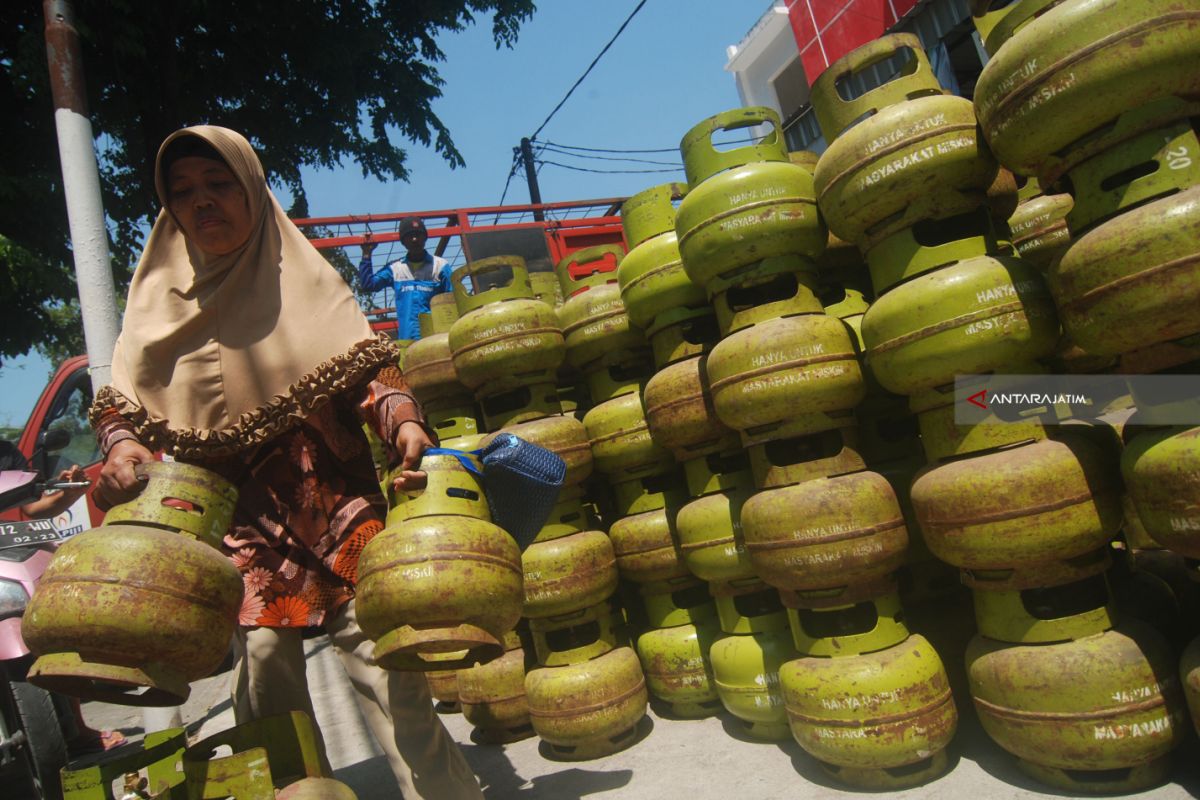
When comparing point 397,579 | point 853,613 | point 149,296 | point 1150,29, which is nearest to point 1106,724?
point 853,613

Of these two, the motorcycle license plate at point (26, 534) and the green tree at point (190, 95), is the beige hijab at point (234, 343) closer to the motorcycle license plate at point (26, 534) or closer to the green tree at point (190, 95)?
the motorcycle license plate at point (26, 534)

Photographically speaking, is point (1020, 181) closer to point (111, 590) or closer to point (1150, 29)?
point (1150, 29)

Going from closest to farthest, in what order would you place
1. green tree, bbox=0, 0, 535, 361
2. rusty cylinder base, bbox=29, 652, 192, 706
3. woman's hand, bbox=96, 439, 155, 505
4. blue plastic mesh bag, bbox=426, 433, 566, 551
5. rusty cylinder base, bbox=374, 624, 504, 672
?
rusty cylinder base, bbox=29, 652, 192, 706, rusty cylinder base, bbox=374, 624, 504, 672, woman's hand, bbox=96, 439, 155, 505, blue plastic mesh bag, bbox=426, 433, 566, 551, green tree, bbox=0, 0, 535, 361

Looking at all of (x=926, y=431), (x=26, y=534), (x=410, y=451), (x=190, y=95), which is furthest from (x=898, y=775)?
(x=190, y=95)

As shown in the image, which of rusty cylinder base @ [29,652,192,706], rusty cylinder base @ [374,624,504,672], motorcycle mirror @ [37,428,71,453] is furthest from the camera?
motorcycle mirror @ [37,428,71,453]

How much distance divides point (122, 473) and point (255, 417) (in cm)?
37

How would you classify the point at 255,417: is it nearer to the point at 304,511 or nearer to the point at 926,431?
the point at 304,511

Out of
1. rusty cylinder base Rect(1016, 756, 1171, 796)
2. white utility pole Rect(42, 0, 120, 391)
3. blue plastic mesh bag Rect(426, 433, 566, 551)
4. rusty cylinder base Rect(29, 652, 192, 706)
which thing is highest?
white utility pole Rect(42, 0, 120, 391)

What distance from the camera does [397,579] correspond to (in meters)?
1.85

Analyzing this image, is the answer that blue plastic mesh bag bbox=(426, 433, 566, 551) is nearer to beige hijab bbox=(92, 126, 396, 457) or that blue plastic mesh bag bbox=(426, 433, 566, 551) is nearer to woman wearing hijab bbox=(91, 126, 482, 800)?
woman wearing hijab bbox=(91, 126, 482, 800)

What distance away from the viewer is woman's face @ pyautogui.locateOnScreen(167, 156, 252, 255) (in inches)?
92.2

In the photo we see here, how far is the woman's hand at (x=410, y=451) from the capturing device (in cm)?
211

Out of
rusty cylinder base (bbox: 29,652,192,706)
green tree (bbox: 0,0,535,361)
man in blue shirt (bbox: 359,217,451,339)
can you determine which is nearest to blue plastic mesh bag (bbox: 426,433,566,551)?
rusty cylinder base (bbox: 29,652,192,706)

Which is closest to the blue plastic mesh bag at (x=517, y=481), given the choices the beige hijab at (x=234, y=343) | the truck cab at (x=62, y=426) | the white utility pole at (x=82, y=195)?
the beige hijab at (x=234, y=343)
